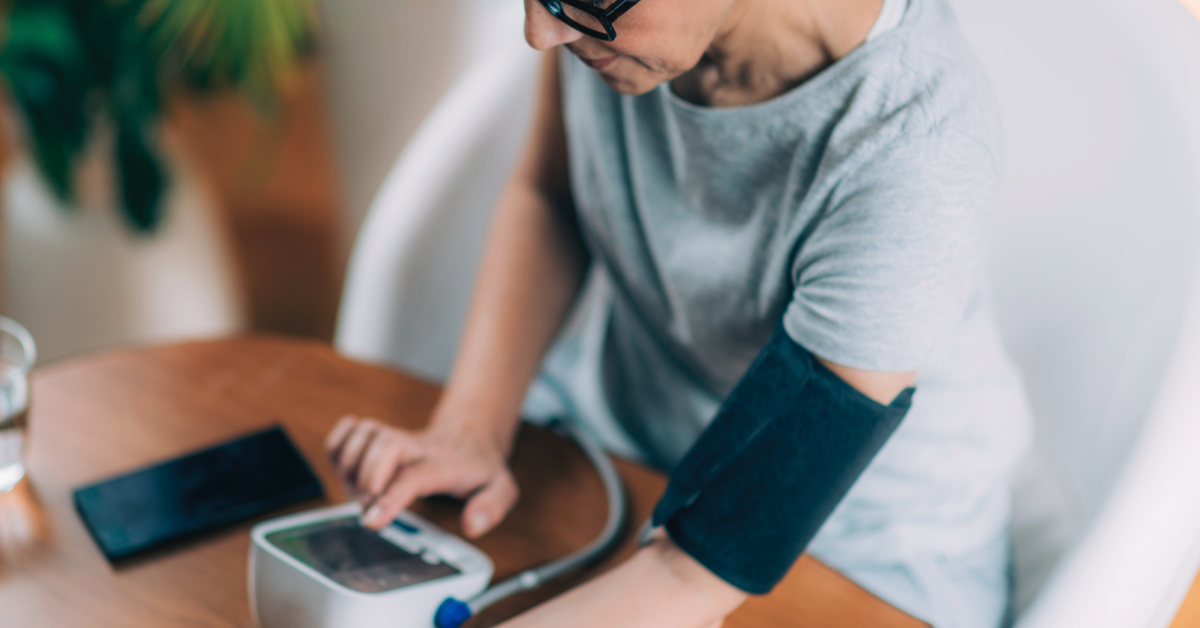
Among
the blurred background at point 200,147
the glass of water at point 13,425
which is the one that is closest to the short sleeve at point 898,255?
the glass of water at point 13,425

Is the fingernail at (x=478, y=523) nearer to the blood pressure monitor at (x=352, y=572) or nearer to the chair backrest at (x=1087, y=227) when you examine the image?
the blood pressure monitor at (x=352, y=572)

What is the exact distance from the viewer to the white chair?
54cm

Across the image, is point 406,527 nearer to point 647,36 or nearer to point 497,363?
point 497,363

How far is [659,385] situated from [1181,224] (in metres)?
0.42

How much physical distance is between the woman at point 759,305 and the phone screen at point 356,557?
0.02 m

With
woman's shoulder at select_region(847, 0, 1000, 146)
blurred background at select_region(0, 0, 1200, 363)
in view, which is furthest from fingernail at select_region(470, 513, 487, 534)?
blurred background at select_region(0, 0, 1200, 363)

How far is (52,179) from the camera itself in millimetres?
1452

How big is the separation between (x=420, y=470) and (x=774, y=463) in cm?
27

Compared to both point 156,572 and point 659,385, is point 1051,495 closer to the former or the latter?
point 659,385

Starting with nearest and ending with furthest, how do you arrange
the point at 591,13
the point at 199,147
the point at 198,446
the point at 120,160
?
the point at 591,13 < the point at 198,446 < the point at 120,160 < the point at 199,147

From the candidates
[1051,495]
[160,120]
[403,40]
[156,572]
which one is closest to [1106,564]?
[1051,495]

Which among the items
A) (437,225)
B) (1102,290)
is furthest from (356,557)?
(1102,290)

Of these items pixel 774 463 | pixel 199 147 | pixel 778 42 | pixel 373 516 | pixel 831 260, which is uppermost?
pixel 778 42

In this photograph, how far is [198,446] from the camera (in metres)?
0.71
